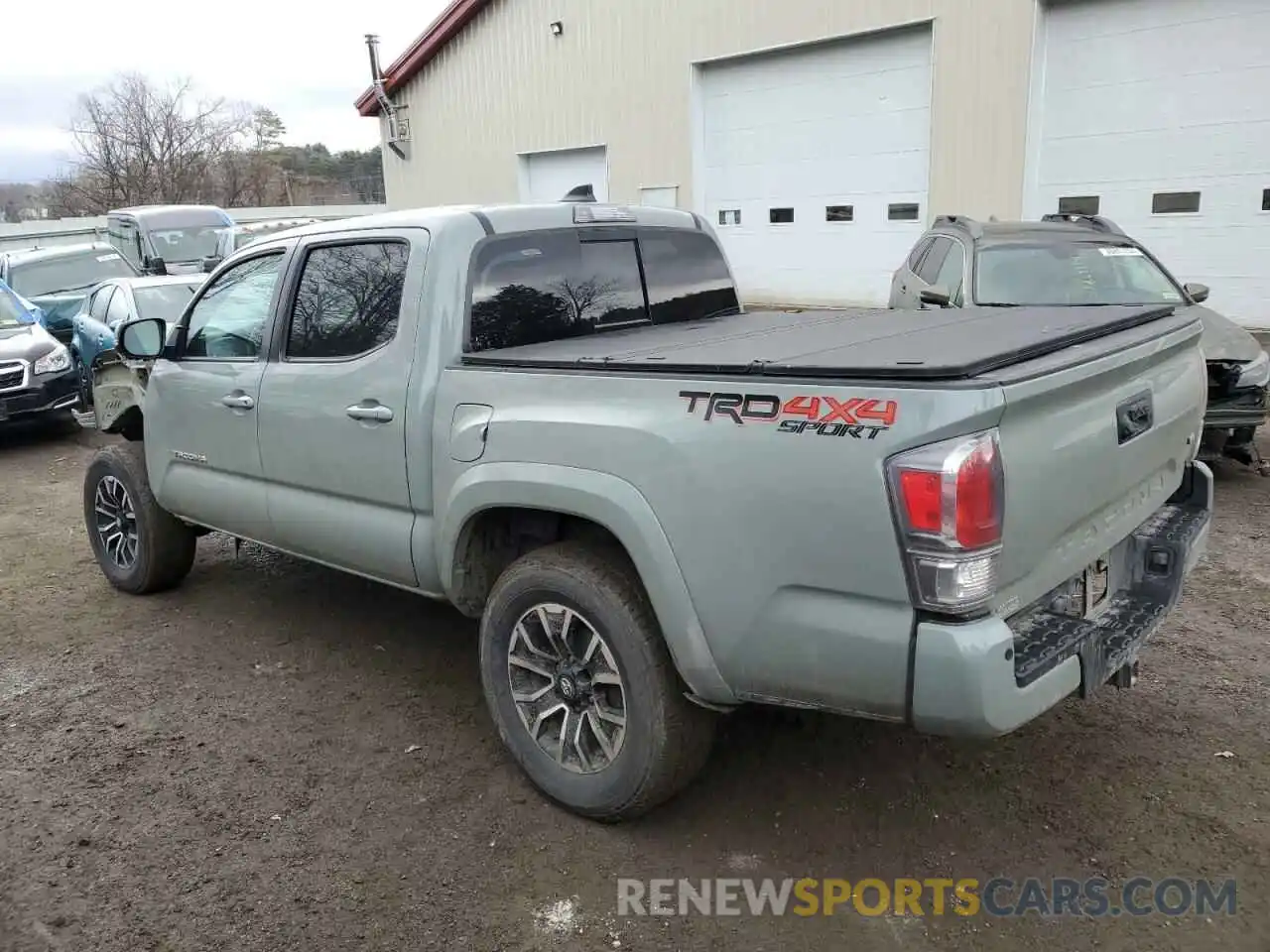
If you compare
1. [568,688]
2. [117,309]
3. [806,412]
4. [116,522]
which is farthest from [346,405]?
[117,309]

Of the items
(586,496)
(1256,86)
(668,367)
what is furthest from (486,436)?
(1256,86)

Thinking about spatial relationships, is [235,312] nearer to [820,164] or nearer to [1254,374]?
[1254,374]

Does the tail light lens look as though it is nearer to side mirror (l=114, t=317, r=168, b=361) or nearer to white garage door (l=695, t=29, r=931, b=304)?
side mirror (l=114, t=317, r=168, b=361)

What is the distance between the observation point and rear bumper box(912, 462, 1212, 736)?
2.38m

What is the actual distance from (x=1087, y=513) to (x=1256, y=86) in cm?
958

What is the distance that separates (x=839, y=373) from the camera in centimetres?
249

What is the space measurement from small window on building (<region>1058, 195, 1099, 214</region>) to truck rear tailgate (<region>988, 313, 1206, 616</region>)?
886 centimetres

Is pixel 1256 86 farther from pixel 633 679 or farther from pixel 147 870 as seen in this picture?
pixel 147 870

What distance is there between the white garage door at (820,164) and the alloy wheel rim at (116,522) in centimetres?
1027

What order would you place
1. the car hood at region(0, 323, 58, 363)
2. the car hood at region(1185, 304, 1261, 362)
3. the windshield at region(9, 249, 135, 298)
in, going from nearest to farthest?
the car hood at region(1185, 304, 1261, 362)
the car hood at region(0, 323, 58, 363)
the windshield at region(9, 249, 135, 298)

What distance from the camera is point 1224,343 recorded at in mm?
6719

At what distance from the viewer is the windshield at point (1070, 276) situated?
22.6ft

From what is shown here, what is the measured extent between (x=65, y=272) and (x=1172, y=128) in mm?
14887

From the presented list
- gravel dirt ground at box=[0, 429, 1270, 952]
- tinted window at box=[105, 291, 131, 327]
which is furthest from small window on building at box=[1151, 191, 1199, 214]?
tinted window at box=[105, 291, 131, 327]
